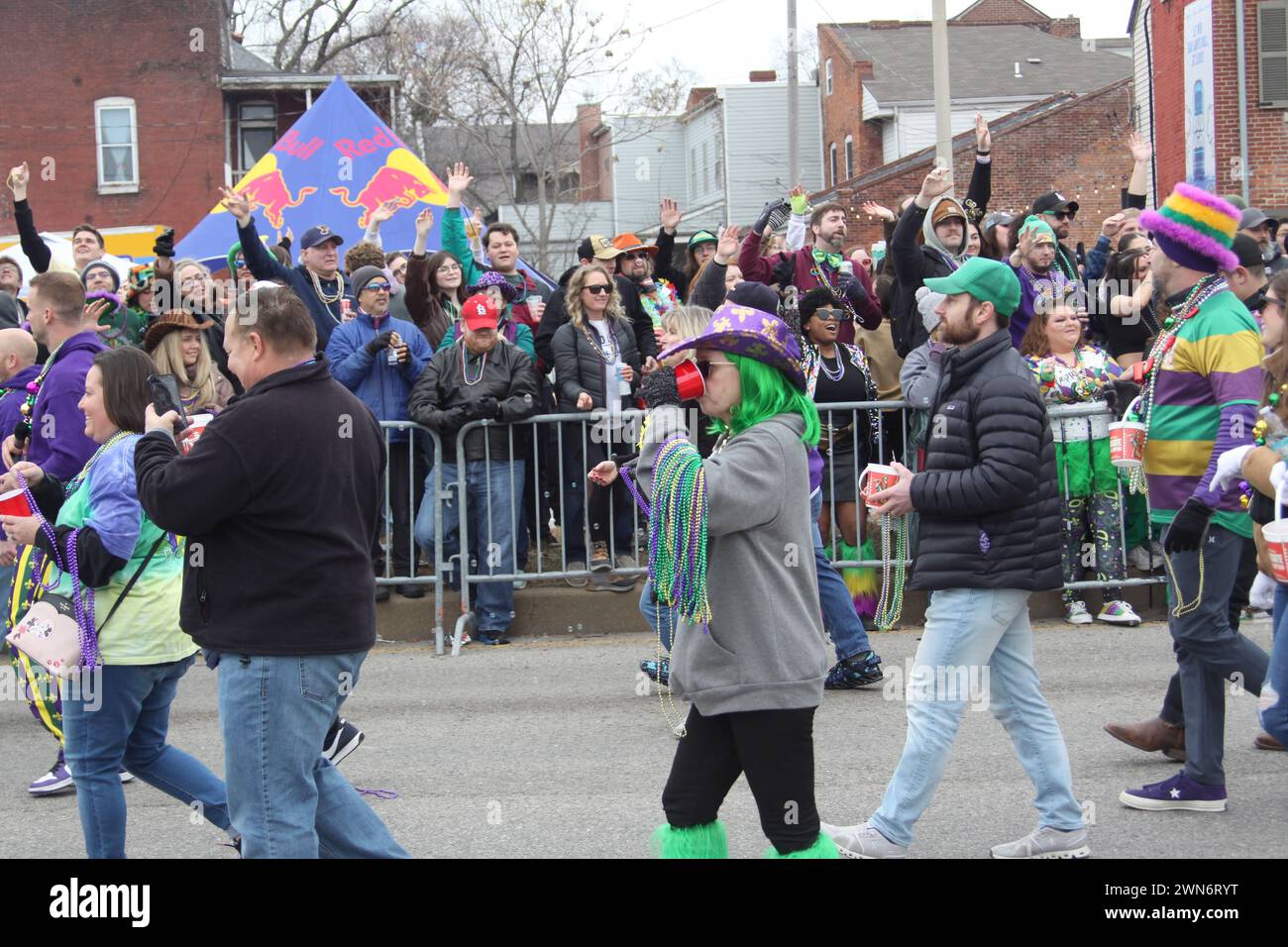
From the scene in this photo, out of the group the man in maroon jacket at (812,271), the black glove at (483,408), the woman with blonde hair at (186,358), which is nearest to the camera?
the woman with blonde hair at (186,358)

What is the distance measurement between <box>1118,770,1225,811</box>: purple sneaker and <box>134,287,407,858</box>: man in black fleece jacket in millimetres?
3229

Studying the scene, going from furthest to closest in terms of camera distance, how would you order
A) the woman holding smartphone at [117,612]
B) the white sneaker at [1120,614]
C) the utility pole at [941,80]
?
the utility pole at [941,80] → the white sneaker at [1120,614] → the woman holding smartphone at [117,612]

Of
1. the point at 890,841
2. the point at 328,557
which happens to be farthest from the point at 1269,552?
the point at 328,557

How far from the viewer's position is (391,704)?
25.6 feet

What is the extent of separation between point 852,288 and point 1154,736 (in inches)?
164

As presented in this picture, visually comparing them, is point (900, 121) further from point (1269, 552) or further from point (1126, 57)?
point (1269, 552)

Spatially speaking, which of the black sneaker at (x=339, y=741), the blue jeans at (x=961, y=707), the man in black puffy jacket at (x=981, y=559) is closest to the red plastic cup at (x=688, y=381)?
the man in black puffy jacket at (x=981, y=559)

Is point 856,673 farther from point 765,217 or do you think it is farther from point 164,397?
point 164,397

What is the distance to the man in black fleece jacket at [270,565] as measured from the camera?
13.1 ft

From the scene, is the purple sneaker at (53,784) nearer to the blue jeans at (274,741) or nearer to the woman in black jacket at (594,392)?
the blue jeans at (274,741)

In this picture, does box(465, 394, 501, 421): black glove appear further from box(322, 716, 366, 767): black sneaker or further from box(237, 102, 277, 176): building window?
box(237, 102, 277, 176): building window

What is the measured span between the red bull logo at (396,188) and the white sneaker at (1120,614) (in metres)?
9.41

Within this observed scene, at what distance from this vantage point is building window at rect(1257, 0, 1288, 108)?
25703 mm

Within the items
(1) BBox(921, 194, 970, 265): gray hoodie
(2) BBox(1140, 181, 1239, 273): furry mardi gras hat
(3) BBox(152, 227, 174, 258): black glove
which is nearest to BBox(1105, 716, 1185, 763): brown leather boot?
(2) BBox(1140, 181, 1239, 273): furry mardi gras hat
